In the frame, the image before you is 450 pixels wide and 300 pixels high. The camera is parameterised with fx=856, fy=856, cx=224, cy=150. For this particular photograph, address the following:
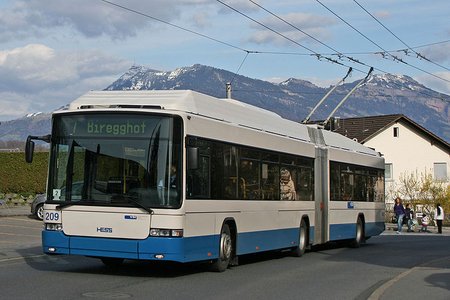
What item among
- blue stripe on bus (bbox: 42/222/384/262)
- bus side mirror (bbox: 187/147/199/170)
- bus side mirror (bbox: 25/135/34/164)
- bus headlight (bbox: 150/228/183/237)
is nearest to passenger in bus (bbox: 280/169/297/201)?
blue stripe on bus (bbox: 42/222/384/262)

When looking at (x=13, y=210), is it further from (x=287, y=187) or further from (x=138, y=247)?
(x=138, y=247)

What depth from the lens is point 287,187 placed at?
19.6m

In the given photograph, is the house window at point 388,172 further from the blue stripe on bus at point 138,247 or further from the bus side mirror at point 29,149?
the bus side mirror at point 29,149

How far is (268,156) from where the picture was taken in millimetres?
18469

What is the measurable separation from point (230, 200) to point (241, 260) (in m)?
3.54

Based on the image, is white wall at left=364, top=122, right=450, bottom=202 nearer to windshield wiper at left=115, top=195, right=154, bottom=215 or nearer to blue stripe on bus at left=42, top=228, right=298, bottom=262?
blue stripe on bus at left=42, top=228, right=298, bottom=262

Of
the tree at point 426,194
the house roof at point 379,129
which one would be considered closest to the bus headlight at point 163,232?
the tree at point 426,194

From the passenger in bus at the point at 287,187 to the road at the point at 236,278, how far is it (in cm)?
147

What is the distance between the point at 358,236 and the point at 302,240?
515cm

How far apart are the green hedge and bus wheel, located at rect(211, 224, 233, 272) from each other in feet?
114

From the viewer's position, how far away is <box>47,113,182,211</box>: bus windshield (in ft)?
46.0

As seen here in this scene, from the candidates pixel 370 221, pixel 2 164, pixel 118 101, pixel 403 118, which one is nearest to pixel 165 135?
pixel 118 101

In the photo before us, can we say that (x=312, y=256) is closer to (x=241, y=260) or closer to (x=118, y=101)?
(x=241, y=260)

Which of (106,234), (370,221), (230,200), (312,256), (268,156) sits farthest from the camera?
(370,221)
